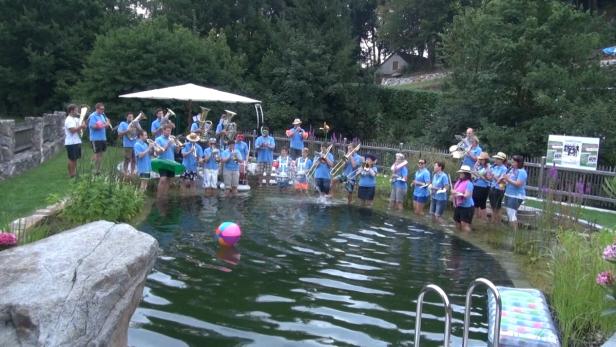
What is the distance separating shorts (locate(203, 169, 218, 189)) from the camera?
52.4 ft

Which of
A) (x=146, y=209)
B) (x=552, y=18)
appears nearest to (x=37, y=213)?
(x=146, y=209)

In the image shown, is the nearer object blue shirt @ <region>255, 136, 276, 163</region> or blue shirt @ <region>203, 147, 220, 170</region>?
blue shirt @ <region>203, 147, 220, 170</region>

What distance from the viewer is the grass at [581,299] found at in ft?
21.4

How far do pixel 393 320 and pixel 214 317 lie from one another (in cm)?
198

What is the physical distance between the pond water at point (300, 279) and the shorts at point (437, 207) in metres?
0.76

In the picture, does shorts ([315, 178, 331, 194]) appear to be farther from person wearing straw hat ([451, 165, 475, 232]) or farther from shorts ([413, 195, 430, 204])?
person wearing straw hat ([451, 165, 475, 232])

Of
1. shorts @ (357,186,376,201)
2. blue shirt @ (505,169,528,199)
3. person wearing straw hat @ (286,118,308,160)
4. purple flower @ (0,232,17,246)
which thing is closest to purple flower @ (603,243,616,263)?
purple flower @ (0,232,17,246)

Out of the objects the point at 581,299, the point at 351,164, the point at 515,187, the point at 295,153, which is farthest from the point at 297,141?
the point at 581,299

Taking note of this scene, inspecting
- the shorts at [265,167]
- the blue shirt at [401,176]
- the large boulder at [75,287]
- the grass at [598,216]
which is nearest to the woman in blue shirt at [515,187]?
the grass at [598,216]

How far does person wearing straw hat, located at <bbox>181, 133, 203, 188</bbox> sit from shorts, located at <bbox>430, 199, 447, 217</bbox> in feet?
19.2

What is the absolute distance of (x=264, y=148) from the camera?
Result: 1839cm

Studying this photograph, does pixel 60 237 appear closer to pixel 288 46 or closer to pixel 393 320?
pixel 393 320

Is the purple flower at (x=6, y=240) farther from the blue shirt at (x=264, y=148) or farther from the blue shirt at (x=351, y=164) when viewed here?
the blue shirt at (x=264, y=148)

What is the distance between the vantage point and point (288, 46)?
3269 cm
